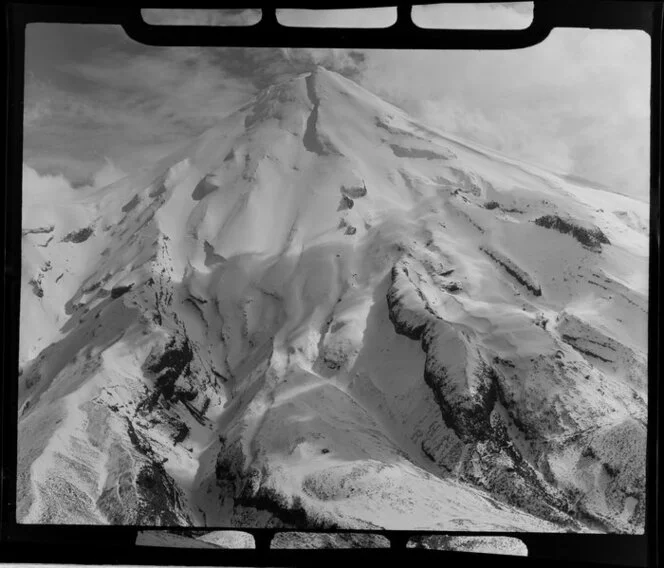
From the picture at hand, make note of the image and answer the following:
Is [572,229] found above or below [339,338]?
above

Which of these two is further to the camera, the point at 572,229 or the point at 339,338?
the point at 339,338

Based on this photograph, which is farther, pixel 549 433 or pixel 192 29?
pixel 549 433

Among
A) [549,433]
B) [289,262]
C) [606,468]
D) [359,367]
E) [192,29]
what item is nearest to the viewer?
[192,29]

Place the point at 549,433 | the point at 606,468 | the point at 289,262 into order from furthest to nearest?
1. the point at 289,262
2. the point at 549,433
3. the point at 606,468

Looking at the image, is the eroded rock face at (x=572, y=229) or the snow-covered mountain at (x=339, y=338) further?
the eroded rock face at (x=572, y=229)

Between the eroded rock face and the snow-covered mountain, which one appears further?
the eroded rock face

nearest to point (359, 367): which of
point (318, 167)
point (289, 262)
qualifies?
point (289, 262)

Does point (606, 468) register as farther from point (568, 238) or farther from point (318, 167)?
point (318, 167)

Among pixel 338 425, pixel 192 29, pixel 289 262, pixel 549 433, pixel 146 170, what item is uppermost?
Answer: pixel 192 29
